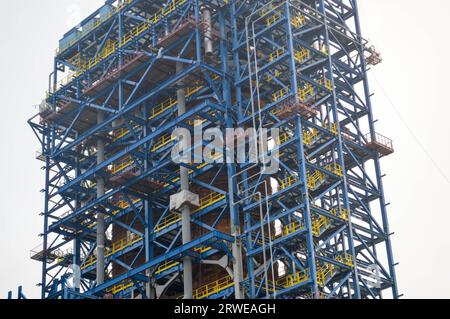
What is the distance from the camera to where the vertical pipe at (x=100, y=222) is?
3312 inches

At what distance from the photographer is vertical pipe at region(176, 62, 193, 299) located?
75250 mm

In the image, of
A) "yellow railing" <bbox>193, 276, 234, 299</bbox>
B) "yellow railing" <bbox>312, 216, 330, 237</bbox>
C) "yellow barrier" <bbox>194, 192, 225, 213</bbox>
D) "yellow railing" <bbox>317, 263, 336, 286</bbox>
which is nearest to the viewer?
"yellow railing" <bbox>317, 263, 336, 286</bbox>

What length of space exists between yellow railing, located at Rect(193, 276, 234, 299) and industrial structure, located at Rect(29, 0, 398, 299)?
0.49 feet

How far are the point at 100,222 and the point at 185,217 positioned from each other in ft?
39.1

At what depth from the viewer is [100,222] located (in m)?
86.9

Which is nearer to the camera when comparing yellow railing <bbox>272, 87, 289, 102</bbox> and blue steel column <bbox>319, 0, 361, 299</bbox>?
blue steel column <bbox>319, 0, 361, 299</bbox>

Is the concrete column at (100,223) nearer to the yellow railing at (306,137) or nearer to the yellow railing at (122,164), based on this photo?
the yellow railing at (122,164)

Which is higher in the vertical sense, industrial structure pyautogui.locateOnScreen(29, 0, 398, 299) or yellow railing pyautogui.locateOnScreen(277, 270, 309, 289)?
industrial structure pyautogui.locateOnScreen(29, 0, 398, 299)

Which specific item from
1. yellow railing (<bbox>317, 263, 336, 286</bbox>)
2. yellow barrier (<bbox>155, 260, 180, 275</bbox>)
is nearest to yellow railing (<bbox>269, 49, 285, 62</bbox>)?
yellow barrier (<bbox>155, 260, 180, 275</bbox>)

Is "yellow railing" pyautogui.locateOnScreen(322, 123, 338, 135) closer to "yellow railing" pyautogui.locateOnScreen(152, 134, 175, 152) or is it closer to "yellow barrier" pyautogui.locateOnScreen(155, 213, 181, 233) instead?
"yellow railing" pyautogui.locateOnScreen(152, 134, 175, 152)

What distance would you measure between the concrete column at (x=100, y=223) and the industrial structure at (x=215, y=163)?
116mm
